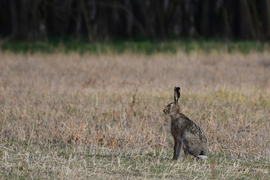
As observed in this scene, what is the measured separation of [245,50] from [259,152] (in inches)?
541

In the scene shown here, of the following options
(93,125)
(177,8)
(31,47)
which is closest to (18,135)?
(93,125)

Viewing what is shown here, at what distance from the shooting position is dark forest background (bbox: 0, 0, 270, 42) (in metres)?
25.5

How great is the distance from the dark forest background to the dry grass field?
971 centimetres

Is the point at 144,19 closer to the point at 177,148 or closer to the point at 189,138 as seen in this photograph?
the point at 177,148

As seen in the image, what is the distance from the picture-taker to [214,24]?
111 ft

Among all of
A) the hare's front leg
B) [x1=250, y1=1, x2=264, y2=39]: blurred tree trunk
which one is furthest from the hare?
[x1=250, y1=1, x2=264, y2=39]: blurred tree trunk

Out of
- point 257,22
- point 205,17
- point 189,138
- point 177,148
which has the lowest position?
point 177,148

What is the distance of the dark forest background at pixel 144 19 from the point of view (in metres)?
25.5

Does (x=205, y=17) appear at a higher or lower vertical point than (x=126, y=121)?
higher

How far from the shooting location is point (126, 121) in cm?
874

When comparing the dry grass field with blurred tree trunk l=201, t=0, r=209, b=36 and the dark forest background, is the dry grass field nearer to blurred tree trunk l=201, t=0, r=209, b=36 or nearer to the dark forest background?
the dark forest background

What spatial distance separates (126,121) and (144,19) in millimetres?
23963

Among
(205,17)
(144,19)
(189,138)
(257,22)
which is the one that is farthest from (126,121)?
(205,17)

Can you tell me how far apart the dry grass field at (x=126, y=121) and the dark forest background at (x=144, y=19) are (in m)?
9.71
